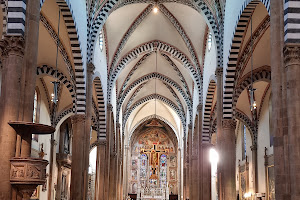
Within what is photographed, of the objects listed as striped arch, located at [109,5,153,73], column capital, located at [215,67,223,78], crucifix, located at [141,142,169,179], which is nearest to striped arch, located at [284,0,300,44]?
column capital, located at [215,67,223,78]

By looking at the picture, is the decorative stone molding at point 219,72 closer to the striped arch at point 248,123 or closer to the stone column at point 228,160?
the stone column at point 228,160

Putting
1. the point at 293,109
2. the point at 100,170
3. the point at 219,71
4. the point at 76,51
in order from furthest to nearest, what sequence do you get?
the point at 100,170, the point at 219,71, the point at 76,51, the point at 293,109

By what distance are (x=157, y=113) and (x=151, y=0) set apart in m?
21.4

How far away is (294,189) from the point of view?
27.7 feet

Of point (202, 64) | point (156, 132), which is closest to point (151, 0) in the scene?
point (202, 64)

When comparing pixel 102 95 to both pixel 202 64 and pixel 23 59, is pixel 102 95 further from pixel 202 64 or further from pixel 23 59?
pixel 23 59

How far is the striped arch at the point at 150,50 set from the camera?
2433 centimetres

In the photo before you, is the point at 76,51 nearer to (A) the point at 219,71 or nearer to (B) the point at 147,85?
(A) the point at 219,71

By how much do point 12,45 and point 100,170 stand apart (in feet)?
48.7

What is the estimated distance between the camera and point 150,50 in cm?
2603

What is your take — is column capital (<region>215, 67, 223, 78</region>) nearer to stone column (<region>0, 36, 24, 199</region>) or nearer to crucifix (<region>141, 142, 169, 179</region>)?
stone column (<region>0, 36, 24, 199</region>)

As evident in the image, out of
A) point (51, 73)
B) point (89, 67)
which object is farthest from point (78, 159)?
point (51, 73)


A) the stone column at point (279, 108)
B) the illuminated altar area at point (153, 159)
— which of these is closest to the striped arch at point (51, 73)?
the stone column at point (279, 108)

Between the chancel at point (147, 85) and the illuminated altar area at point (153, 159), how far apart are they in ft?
27.0
